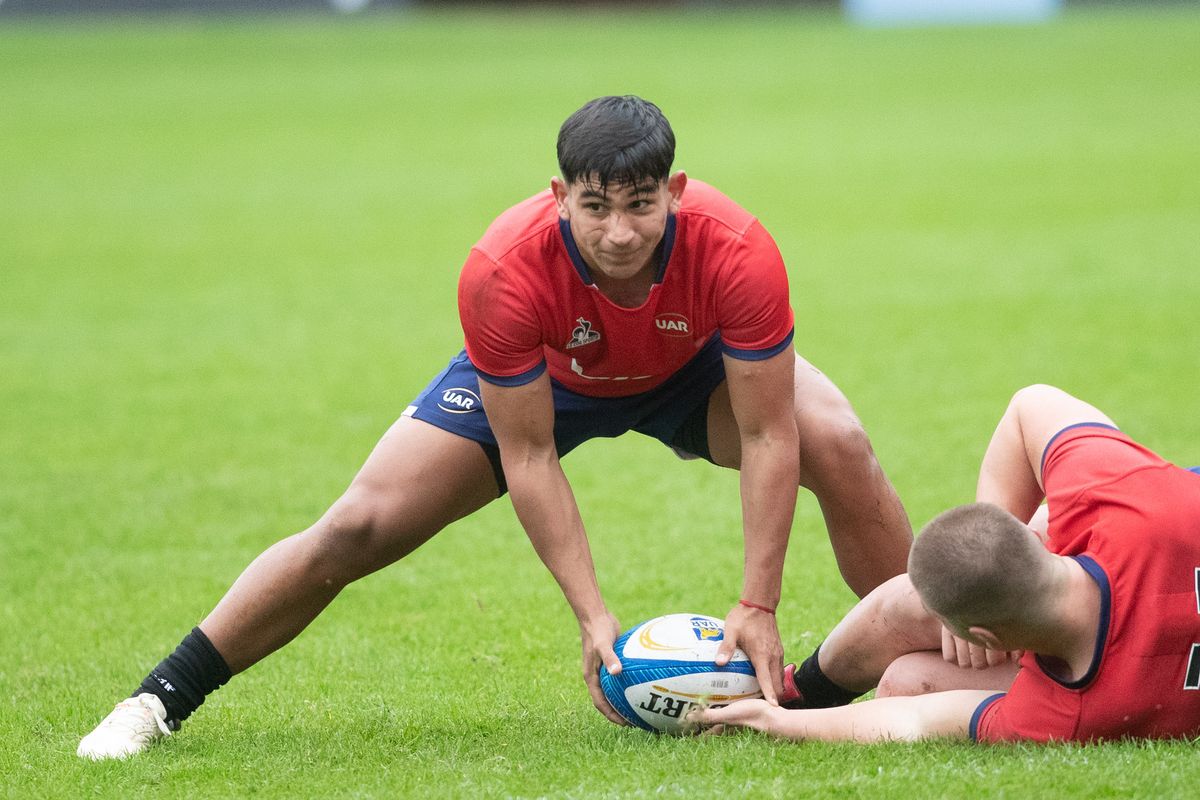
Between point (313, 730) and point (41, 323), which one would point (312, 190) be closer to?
point (41, 323)

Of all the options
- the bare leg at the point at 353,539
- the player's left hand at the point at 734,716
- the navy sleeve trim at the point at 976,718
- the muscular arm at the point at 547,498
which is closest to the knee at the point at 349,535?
the bare leg at the point at 353,539

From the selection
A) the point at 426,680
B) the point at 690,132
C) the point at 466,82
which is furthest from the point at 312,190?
the point at 426,680

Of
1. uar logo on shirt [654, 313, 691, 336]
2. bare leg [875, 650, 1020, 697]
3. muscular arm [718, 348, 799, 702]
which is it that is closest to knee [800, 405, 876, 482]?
muscular arm [718, 348, 799, 702]

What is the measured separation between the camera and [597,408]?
18.4ft

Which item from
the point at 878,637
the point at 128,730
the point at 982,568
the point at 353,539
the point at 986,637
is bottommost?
the point at 128,730

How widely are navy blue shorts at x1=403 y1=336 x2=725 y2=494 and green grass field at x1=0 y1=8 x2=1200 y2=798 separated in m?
0.99

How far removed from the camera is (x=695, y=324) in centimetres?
521

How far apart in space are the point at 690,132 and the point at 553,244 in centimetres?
2173

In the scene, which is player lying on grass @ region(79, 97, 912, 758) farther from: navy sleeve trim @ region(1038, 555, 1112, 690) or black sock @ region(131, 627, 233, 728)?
navy sleeve trim @ region(1038, 555, 1112, 690)

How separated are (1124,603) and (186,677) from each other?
3.02 meters

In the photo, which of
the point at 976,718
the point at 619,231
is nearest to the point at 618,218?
the point at 619,231

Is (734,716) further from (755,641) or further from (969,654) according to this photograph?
(969,654)

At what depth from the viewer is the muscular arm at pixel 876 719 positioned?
15.6ft

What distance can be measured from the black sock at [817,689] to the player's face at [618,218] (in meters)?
1.52
